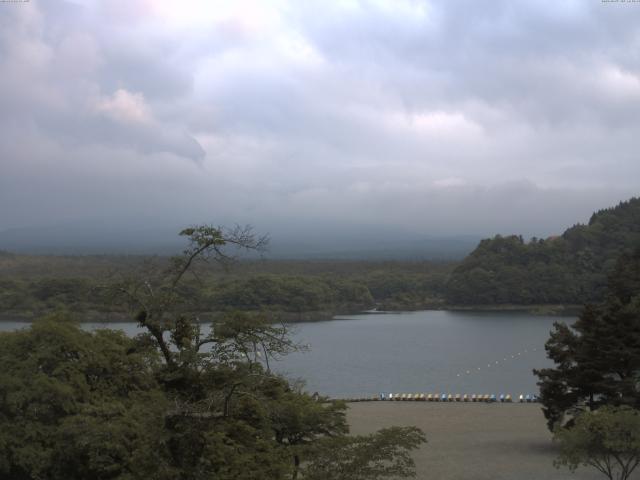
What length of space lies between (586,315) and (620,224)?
74.0 m

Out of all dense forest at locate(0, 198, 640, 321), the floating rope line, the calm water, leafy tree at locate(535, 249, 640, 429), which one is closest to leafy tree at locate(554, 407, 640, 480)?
leafy tree at locate(535, 249, 640, 429)

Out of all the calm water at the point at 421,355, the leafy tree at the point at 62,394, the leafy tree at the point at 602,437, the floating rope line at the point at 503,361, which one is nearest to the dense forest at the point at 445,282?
the calm water at the point at 421,355

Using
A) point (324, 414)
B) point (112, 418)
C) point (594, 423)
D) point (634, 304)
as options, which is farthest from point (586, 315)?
point (112, 418)

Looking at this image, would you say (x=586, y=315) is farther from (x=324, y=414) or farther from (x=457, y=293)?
(x=457, y=293)

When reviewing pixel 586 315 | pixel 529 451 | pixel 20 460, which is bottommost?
pixel 529 451

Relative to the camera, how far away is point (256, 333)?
25.1 feet

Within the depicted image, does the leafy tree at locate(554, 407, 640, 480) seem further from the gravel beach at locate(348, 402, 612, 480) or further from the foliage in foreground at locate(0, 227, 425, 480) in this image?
the foliage in foreground at locate(0, 227, 425, 480)

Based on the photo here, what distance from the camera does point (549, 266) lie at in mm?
81500

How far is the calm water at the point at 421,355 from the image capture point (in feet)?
112

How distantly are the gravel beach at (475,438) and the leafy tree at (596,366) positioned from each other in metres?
1.37

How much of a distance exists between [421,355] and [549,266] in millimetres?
41824

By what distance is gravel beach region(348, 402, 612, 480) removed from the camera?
15.9 m

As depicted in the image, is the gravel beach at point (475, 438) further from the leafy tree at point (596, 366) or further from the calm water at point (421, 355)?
the calm water at point (421, 355)

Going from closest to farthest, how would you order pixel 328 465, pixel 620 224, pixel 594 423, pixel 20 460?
1. pixel 328 465
2. pixel 20 460
3. pixel 594 423
4. pixel 620 224
